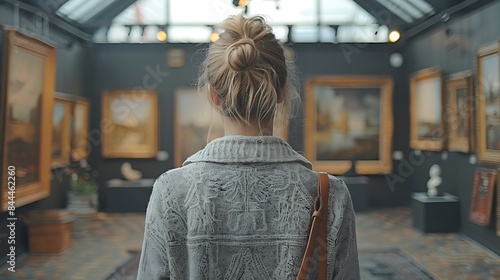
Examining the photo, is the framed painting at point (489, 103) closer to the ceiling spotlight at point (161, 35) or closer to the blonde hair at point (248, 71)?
the ceiling spotlight at point (161, 35)

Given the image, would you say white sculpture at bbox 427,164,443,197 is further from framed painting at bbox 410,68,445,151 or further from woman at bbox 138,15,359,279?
woman at bbox 138,15,359,279

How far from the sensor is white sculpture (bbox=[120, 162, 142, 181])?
1035 centimetres

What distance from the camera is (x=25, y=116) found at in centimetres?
A: 633

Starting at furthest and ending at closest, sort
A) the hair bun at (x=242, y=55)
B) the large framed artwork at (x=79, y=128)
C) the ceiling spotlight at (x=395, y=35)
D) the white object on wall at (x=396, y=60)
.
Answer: the white object on wall at (x=396, y=60), the large framed artwork at (x=79, y=128), the ceiling spotlight at (x=395, y=35), the hair bun at (x=242, y=55)

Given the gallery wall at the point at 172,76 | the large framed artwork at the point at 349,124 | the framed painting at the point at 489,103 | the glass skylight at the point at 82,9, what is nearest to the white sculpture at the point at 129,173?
the gallery wall at the point at 172,76

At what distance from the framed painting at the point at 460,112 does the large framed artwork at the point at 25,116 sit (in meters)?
5.72

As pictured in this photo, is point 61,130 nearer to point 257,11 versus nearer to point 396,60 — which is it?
point 257,11

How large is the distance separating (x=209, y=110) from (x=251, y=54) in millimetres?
179

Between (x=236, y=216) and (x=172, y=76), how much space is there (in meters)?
9.89

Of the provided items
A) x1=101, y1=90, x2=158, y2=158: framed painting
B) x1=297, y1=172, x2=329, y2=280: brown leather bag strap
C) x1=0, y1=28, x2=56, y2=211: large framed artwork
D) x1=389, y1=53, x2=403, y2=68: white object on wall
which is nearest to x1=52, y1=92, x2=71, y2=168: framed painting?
x1=0, y1=28, x2=56, y2=211: large framed artwork

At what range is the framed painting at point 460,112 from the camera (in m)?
7.62

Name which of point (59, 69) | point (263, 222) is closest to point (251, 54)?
point (263, 222)

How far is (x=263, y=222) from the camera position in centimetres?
113

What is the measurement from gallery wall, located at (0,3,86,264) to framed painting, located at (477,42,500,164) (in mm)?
5802
